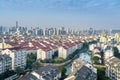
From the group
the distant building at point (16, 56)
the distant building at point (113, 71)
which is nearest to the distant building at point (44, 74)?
the distant building at point (113, 71)

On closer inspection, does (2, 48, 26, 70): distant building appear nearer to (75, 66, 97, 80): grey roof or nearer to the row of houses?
the row of houses

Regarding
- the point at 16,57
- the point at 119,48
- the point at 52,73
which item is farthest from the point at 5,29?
the point at 52,73

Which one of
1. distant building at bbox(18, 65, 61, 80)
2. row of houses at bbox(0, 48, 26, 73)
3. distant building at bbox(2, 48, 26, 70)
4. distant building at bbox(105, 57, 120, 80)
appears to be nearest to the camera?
distant building at bbox(18, 65, 61, 80)

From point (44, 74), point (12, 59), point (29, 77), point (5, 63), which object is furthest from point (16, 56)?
point (29, 77)

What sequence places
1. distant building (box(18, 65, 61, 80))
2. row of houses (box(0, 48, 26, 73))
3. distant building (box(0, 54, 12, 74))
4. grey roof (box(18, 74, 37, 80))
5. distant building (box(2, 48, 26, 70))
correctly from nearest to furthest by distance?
grey roof (box(18, 74, 37, 80)), distant building (box(18, 65, 61, 80)), distant building (box(0, 54, 12, 74)), row of houses (box(0, 48, 26, 73)), distant building (box(2, 48, 26, 70))

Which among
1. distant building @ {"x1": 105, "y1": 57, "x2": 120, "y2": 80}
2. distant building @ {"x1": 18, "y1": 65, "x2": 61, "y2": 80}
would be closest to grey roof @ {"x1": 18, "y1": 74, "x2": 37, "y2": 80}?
distant building @ {"x1": 18, "y1": 65, "x2": 61, "y2": 80}

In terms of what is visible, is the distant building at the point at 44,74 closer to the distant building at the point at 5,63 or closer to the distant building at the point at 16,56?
the distant building at the point at 5,63

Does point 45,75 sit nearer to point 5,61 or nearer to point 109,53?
point 5,61
